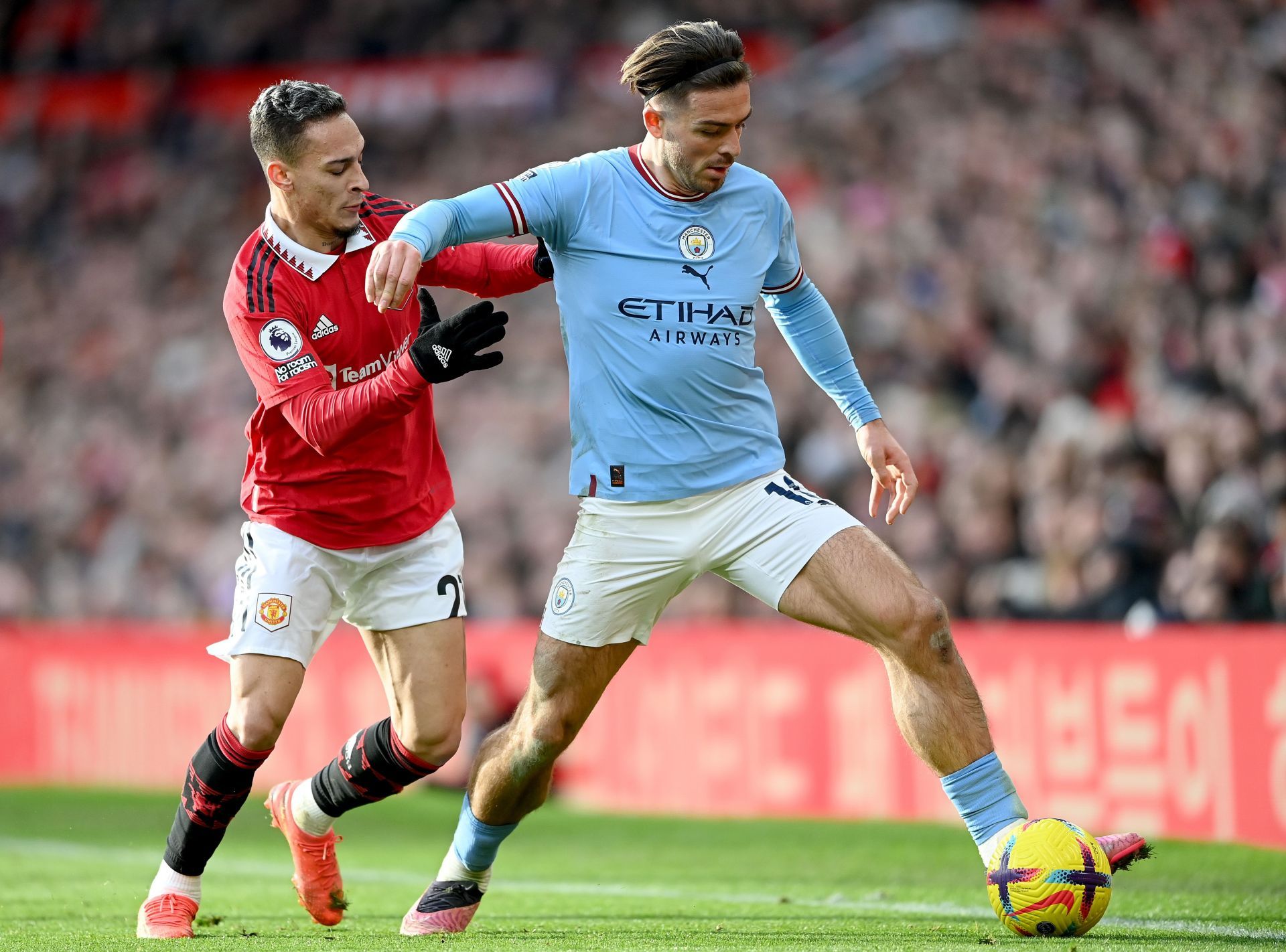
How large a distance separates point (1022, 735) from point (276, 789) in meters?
4.84

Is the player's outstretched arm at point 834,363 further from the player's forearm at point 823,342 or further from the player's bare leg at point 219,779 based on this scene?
the player's bare leg at point 219,779

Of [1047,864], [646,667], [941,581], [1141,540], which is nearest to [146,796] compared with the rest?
[646,667]

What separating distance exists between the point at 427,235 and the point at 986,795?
2206mm

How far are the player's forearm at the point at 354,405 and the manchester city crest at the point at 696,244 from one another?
87 cm

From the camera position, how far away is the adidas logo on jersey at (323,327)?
5637mm

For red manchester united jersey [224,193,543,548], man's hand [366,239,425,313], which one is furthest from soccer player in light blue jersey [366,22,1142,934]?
red manchester united jersey [224,193,543,548]

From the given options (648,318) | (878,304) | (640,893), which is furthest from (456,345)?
(878,304)

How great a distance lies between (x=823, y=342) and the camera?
5.88m

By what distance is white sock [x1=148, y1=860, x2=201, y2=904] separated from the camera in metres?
5.72

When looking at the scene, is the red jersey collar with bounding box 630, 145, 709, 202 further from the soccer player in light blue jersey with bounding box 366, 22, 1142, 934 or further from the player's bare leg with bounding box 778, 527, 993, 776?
the player's bare leg with bounding box 778, 527, 993, 776

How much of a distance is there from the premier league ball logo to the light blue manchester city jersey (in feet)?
2.17

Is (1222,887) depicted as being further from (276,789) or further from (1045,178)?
(1045,178)

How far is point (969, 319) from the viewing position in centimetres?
1312

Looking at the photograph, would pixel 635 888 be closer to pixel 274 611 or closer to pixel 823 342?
pixel 274 611
